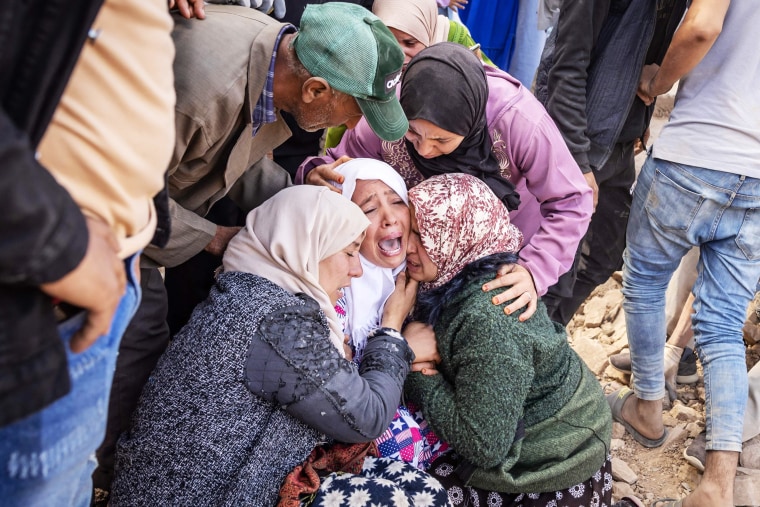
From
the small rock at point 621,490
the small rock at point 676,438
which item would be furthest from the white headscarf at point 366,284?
the small rock at point 676,438

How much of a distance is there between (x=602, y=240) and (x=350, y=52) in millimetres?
2245

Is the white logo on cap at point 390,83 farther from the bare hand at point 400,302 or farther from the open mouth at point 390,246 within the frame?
the bare hand at point 400,302

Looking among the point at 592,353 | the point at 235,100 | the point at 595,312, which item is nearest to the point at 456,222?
the point at 235,100

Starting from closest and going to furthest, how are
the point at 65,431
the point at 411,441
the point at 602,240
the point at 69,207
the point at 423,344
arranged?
1. the point at 69,207
2. the point at 65,431
3. the point at 411,441
4. the point at 423,344
5. the point at 602,240

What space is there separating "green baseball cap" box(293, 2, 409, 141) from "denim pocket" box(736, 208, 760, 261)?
1.72m

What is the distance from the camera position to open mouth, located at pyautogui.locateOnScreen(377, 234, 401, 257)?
2537mm

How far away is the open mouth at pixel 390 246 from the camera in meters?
2.54

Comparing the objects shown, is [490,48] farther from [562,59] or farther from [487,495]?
[487,495]

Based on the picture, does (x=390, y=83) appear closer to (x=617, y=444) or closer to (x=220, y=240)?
(x=220, y=240)

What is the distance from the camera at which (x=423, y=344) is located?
7.97ft

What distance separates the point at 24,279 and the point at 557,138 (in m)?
2.23

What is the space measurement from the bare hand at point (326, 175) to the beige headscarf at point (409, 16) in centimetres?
106

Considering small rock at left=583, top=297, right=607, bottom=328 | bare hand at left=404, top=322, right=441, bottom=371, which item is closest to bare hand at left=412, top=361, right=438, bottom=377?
bare hand at left=404, top=322, right=441, bottom=371

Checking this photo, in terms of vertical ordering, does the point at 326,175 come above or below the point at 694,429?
above
